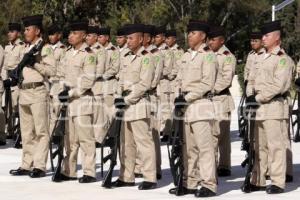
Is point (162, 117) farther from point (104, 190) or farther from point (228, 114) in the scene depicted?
point (104, 190)

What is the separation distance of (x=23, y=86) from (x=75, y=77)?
968mm

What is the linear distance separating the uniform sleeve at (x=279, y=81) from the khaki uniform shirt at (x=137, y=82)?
1354 mm

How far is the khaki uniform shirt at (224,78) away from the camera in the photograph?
13.0 meters

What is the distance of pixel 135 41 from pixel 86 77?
33.9 inches

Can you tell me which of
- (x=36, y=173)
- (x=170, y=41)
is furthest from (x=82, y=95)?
(x=170, y=41)

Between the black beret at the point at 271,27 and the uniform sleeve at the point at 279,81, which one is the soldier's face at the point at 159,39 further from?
the uniform sleeve at the point at 279,81

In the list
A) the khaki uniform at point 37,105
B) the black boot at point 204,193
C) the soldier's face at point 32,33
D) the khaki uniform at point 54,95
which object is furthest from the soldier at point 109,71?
the black boot at point 204,193

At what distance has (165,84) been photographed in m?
17.7

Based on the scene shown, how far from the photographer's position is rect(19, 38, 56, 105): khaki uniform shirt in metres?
12.7

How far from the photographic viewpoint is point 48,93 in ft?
42.6

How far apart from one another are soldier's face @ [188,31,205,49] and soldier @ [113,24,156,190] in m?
0.64

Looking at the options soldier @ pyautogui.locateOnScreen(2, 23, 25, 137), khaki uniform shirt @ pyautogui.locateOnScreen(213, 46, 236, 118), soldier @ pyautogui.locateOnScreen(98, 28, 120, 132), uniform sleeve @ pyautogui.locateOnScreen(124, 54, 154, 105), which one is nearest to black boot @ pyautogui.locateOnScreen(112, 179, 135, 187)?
uniform sleeve @ pyautogui.locateOnScreen(124, 54, 154, 105)

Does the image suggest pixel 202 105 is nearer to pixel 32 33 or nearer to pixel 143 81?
pixel 143 81

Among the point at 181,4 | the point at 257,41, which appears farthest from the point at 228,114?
the point at 181,4
